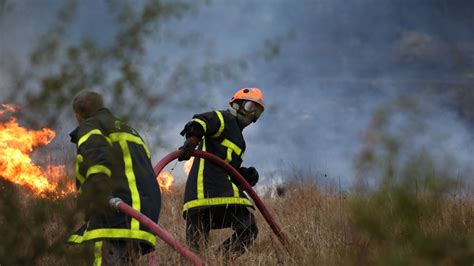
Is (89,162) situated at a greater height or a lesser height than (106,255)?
greater

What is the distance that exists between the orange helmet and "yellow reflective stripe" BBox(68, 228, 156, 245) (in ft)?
8.63

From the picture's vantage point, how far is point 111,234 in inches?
171

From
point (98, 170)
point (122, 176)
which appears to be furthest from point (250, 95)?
point (98, 170)

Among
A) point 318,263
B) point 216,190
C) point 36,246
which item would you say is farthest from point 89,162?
point 216,190

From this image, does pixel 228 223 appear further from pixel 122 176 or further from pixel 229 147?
pixel 122 176

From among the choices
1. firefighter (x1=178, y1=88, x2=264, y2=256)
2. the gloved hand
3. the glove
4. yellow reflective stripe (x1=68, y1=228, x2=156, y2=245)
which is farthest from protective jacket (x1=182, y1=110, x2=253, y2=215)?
yellow reflective stripe (x1=68, y1=228, x2=156, y2=245)

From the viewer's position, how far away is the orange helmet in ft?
22.4

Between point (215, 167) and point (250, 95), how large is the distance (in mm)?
875

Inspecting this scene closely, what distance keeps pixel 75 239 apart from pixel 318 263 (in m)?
1.64

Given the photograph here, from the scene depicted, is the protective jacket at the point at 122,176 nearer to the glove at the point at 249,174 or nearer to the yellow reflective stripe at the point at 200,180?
the yellow reflective stripe at the point at 200,180

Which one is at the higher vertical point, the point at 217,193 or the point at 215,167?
the point at 215,167

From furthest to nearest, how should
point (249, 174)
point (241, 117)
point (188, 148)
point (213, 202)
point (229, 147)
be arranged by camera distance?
1. point (249, 174)
2. point (241, 117)
3. point (229, 147)
4. point (213, 202)
5. point (188, 148)

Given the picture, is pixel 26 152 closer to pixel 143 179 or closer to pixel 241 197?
pixel 143 179

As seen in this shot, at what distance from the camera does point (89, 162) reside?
13.2 feet
